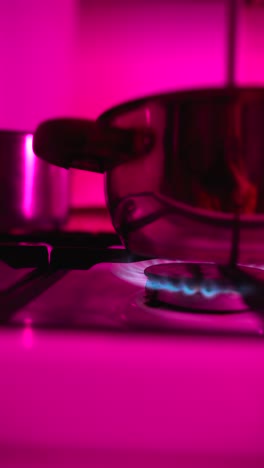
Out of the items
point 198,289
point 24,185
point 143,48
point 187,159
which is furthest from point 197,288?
point 143,48

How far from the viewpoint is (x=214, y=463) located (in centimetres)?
22

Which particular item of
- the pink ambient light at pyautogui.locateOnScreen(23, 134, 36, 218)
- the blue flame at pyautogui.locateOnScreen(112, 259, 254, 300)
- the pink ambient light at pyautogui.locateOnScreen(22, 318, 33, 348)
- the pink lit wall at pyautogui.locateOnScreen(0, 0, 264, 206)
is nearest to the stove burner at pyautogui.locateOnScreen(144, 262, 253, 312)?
the blue flame at pyautogui.locateOnScreen(112, 259, 254, 300)

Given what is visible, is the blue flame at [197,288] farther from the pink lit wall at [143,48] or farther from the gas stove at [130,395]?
the pink lit wall at [143,48]

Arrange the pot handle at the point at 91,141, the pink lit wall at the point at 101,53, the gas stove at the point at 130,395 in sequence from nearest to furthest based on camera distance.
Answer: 1. the gas stove at the point at 130,395
2. the pot handle at the point at 91,141
3. the pink lit wall at the point at 101,53

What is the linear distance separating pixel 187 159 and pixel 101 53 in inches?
33.6

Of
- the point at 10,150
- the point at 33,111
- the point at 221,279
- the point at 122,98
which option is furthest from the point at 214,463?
Result: the point at 122,98

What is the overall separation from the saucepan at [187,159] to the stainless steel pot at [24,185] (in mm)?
367

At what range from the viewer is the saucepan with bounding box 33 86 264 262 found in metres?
0.33

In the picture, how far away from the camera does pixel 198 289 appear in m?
0.34

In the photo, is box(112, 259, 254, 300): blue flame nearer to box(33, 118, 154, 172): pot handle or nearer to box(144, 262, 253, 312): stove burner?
box(144, 262, 253, 312): stove burner

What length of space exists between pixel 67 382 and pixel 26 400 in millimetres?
24

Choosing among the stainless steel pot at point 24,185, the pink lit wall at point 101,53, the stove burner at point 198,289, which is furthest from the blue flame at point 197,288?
the pink lit wall at point 101,53

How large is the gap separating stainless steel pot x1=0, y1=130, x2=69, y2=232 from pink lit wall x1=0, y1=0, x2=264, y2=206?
263 mm

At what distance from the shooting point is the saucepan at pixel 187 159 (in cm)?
33
